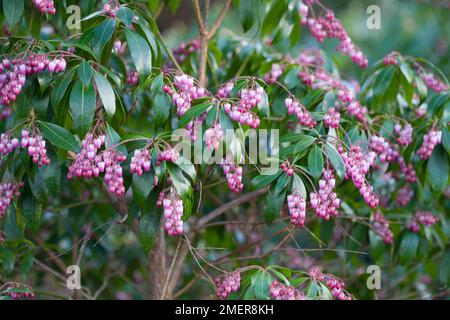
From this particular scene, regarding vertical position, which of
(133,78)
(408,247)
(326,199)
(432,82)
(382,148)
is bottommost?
(408,247)

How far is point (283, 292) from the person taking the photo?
1831 mm

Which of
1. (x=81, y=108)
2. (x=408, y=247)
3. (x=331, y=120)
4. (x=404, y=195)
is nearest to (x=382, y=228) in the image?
(x=408, y=247)

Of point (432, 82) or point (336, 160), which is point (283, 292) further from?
point (432, 82)

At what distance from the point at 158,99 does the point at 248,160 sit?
1.17 feet

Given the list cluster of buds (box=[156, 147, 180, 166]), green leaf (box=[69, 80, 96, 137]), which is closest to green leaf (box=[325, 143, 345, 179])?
cluster of buds (box=[156, 147, 180, 166])

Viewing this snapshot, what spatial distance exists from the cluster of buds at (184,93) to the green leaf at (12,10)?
578 millimetres

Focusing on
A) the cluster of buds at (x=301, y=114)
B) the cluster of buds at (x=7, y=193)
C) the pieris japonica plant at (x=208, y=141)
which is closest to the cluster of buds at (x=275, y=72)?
the pieris japonica plant at (x=208, y=141)

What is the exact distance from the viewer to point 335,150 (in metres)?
1.99

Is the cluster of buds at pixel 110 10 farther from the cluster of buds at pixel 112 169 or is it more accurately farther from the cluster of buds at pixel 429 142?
the cluster of buds at pixel 429 142

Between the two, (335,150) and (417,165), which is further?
(417,165)

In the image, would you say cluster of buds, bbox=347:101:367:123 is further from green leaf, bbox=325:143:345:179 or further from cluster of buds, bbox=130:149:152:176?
cluster of buds, bbox=130:149:152:176

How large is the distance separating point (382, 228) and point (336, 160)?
84 centimetres
